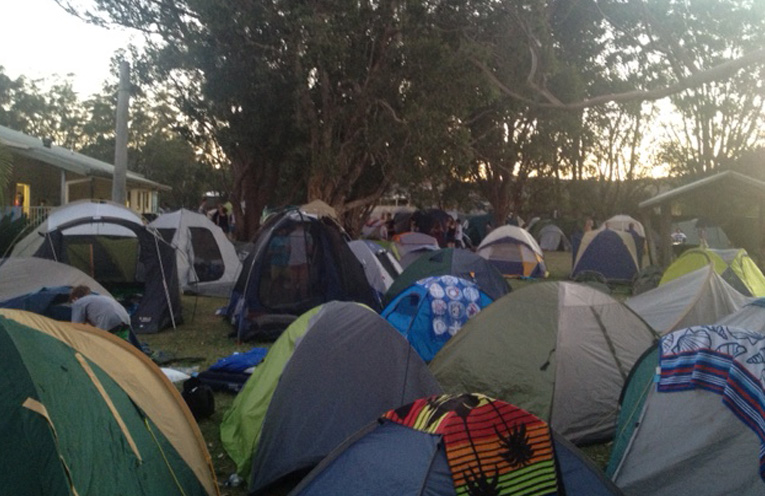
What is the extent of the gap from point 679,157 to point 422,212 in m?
11.5

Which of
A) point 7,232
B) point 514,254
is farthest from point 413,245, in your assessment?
point 7,232

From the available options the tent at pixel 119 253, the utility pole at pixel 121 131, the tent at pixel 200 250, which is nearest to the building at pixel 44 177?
the utility pole at pixel 121 131

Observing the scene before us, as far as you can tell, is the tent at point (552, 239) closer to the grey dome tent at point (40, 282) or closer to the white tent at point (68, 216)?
the white tent at point (68, 216)

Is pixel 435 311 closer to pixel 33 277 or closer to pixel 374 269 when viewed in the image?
pixel 374 269

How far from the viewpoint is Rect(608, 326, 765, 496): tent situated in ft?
16.0

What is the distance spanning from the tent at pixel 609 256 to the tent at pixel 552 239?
16.0m

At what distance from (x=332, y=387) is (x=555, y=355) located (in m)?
2.17

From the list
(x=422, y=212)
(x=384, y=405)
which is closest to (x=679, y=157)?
(x=422, y=212)

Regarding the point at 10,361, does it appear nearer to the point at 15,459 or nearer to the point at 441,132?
the point at 15,459

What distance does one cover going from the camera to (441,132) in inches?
846

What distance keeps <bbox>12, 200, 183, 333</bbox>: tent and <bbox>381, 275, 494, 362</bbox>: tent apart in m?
4.59

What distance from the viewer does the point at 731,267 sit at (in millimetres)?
12328

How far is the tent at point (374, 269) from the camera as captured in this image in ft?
43.5

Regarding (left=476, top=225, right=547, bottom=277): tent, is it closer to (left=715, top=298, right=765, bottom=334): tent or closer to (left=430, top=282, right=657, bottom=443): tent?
(left=430, top=282, right=657, bottom=443): tent
